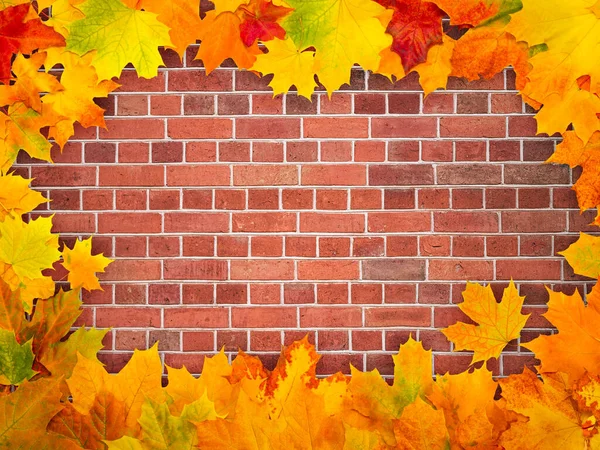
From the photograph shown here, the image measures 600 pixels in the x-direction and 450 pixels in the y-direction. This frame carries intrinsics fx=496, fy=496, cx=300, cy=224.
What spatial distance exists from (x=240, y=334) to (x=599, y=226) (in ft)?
3.16

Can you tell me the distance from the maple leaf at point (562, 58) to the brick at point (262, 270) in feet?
2.44

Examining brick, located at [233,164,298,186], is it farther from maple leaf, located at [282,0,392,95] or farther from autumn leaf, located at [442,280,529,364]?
autumn leaf, located at [442,280,529,364]

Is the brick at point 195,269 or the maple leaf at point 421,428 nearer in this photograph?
the maple leaf at point 421,428

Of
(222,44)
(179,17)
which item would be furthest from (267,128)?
(179,17)

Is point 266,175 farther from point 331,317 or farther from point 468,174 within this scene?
point 468,174

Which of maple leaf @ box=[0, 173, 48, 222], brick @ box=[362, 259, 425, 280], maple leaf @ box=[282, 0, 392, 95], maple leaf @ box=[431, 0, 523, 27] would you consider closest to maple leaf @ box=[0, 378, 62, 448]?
maple leaf @ box=[0, 173, 48, 222]

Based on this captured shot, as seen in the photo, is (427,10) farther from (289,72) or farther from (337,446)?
(337,446)

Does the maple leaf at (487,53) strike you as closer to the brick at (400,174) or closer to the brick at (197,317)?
the brick at (400,174)

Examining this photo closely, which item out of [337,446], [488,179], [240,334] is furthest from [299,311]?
[488,179]

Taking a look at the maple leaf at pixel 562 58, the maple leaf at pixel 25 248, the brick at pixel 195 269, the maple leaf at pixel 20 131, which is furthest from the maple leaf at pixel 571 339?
the maple leaf at pixel 20 131

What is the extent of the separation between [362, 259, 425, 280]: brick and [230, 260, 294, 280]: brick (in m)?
0.20

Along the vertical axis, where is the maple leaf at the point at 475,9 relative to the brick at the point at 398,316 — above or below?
above

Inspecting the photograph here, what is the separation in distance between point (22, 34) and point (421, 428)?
1.38 m

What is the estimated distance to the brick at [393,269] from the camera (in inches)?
50.9
